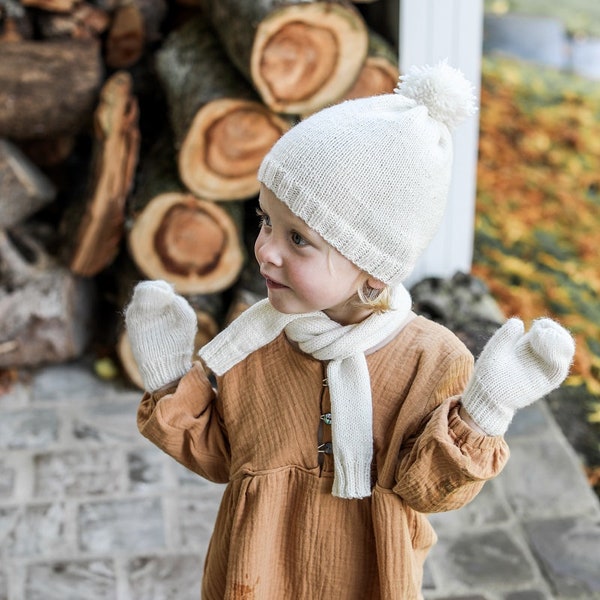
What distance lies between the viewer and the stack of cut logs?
2895 millimetres

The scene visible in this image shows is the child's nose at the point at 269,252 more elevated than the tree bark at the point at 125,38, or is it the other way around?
the child's nose at the point at 269,252

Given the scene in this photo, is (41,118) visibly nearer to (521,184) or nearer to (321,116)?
(321,116)

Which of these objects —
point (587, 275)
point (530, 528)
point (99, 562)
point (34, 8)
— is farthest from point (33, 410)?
point (587, 275)

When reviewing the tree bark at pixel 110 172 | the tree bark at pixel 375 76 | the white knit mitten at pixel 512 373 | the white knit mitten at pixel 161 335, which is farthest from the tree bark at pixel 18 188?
the white knit mitten at pixel 512 373

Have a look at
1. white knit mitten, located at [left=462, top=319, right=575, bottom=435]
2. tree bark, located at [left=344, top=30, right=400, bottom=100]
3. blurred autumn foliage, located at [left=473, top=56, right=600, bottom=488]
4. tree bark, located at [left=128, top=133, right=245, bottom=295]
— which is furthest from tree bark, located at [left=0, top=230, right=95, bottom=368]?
white knit mitten, located at [left=462, top=319, right=575, bottom=435]

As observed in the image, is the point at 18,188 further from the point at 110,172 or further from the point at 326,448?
the point at 326,448

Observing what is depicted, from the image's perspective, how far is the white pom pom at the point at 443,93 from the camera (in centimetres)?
142

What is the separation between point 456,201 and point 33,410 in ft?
5.58

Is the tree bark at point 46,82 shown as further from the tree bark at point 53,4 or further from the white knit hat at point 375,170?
the white knit hat at point 375,170

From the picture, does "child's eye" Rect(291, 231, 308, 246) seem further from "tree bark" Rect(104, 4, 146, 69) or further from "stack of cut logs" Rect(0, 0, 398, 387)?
"tree bark" Rect(104, 4, 146, 69)

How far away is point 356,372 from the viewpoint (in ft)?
4.97

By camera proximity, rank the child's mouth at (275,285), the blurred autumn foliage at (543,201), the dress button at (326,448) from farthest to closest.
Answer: the blurred autumn foliage at (543,201), the dress button at (326,448), the child's mouth at (275,285)

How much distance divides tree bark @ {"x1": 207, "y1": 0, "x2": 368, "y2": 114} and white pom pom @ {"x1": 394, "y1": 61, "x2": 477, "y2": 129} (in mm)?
1414

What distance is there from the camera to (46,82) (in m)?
3.21
